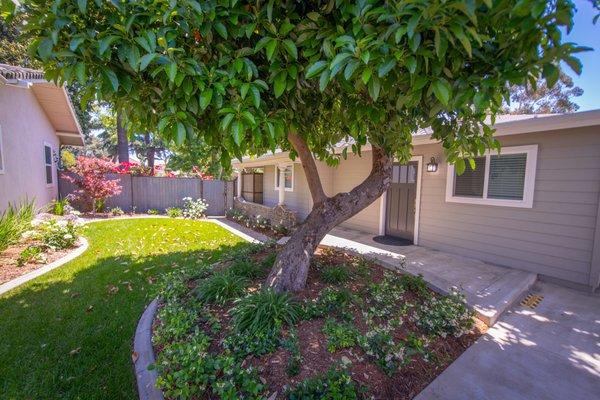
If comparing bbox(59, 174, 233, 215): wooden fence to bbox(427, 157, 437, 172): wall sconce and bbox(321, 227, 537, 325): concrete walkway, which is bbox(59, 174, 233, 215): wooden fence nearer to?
bbox(321, 227, 537, 325): concrete walkway

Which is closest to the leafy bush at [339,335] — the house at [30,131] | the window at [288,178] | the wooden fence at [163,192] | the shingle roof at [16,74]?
the house at [30,131]

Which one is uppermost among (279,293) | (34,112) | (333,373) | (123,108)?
(34,112)

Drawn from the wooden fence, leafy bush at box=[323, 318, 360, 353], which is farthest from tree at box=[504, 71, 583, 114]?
leafy bush at box=[323, 318, 360, 353]

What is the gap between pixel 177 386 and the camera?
2.10 metres

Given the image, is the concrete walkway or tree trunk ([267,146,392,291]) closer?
tree trunk ([267,146,392,291])

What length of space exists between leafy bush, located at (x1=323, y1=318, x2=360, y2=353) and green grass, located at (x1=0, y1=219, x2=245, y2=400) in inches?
65.1

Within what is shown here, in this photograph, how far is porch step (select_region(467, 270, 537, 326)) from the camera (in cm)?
350

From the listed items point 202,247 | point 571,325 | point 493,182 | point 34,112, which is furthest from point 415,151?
point 34,112

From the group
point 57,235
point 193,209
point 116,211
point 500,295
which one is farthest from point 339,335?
point 116,211

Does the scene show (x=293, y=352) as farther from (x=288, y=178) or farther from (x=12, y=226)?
(x=288, y=178)

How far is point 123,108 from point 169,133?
676mm

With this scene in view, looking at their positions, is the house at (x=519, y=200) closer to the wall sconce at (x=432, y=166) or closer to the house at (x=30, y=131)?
the wall sconce at (x=432, y=166)

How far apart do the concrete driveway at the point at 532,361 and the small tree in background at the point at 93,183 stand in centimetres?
1149

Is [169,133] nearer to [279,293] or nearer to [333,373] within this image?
[279,293]
